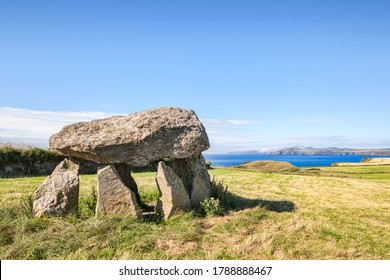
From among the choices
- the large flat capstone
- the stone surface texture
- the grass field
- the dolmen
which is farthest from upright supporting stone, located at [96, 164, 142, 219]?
the stone surface texture

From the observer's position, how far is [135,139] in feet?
40.8

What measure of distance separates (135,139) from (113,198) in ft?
7.28

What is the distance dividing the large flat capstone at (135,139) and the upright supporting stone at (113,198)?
934 millimetres

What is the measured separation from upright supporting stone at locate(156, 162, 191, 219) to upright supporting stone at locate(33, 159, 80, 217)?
2.95 meters

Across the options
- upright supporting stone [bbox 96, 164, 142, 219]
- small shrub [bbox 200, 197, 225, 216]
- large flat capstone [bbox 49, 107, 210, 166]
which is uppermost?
large flat capstone [bbox 49, 107, 210, 166]

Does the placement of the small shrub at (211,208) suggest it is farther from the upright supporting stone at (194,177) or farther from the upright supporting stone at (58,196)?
the upright supporting stone at (58,196)

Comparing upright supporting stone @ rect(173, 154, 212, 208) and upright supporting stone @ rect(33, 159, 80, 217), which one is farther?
upright supporting stone @ rect(173, 154, 212, 208)

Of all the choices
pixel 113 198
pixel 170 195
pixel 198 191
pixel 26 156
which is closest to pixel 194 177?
pixel 198 191

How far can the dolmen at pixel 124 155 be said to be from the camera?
11.7m

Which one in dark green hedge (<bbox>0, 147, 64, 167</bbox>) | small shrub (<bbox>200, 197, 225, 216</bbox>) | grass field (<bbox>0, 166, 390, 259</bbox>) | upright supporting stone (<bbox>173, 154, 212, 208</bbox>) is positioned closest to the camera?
grass field (<bbox>0, 166, 390, 259</bbox>)

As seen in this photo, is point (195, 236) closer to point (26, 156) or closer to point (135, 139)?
point (135, 139)

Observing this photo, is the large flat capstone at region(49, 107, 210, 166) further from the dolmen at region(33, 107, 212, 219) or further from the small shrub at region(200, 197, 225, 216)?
the small shrub at region(200, 197, 225, 216)

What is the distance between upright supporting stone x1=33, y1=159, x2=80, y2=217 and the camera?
37.7 feet

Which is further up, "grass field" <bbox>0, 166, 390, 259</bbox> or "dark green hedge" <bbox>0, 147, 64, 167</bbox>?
"dark green hedge" <bbox>0, 147, 64, 167</bbox>
